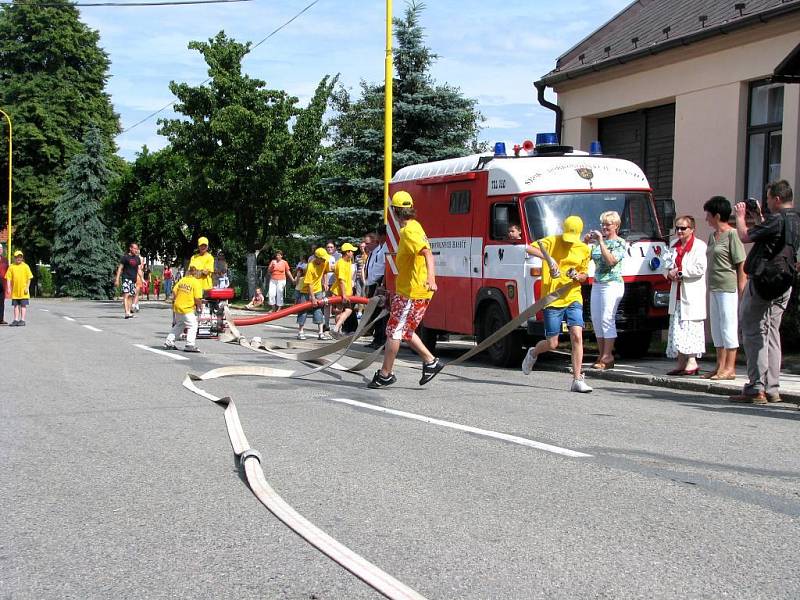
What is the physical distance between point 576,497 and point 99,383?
691cm

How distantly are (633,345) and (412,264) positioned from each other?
5.21 metres

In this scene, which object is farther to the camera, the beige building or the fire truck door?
the beige building

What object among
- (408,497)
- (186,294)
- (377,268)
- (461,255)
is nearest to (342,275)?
(377,268)

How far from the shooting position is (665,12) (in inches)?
771

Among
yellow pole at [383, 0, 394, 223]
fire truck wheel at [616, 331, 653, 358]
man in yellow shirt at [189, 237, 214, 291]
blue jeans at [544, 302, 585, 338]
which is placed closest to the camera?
blue jeans at [544, 302, 585, 338]

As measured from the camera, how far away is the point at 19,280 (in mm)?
23719

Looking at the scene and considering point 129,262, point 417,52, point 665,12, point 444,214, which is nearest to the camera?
point 444,214

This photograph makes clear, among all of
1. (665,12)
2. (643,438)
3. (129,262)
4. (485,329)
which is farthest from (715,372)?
(129,262)

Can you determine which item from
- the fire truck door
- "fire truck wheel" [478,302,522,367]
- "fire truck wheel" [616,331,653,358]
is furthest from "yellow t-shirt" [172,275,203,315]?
"fire truck wheel" [616,331,653,358]

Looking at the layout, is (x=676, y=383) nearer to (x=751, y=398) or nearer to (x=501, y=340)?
(x=751, y=398)

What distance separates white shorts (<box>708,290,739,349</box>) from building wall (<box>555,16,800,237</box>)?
15.7 feet

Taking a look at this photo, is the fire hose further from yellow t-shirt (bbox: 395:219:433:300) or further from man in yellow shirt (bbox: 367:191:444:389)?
yellow t-shirt (bbox: 395:219:433:300)

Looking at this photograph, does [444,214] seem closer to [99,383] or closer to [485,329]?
[485,329]

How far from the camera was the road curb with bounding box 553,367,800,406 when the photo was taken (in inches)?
402
